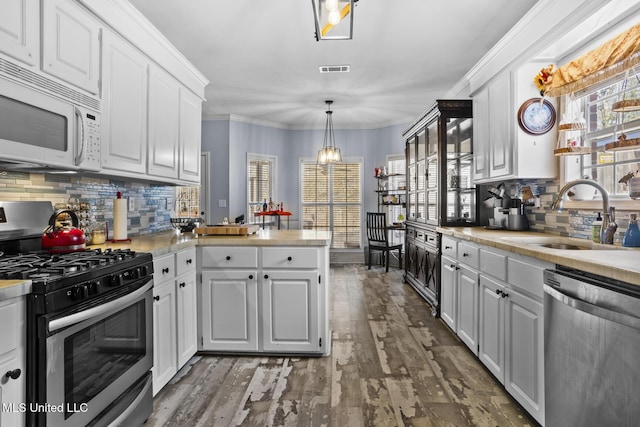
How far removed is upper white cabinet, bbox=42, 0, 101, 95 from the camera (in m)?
1.75

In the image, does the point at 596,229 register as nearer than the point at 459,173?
Yes

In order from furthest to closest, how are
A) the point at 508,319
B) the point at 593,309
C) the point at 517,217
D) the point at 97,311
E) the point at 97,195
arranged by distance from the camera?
1. the point at 517,217
2. the point at 97,195
3. the point at 508,319
4. the point at 97,311
5. the point at 593,309

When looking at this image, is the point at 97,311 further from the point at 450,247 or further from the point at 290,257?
the point at 450,247

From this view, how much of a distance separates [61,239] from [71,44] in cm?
102

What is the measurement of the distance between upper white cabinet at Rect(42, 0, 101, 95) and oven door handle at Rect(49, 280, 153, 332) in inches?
44.7

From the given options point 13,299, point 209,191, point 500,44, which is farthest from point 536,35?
point 209,191

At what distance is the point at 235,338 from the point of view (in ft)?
8.89

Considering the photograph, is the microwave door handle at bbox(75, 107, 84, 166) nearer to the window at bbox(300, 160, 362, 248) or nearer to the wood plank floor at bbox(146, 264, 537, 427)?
the wood plank floor at bbox(146, 264, 537, 427)

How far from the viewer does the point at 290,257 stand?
264 cm

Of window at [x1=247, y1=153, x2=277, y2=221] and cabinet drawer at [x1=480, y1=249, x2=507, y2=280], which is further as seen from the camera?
window at [x1=247, y1=153, x2=277, y2=221]

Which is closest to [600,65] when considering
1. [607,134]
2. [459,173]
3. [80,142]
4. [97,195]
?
[607,134]

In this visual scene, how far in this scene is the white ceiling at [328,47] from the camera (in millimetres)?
2830

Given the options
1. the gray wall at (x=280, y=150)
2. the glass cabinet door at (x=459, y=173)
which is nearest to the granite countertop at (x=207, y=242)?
the glass cabinet door at (x=459, y=173)

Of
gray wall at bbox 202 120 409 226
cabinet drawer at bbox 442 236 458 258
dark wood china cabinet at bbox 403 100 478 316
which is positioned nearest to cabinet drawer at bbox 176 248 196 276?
cabinet drawer at bbox 442 236 458 258
